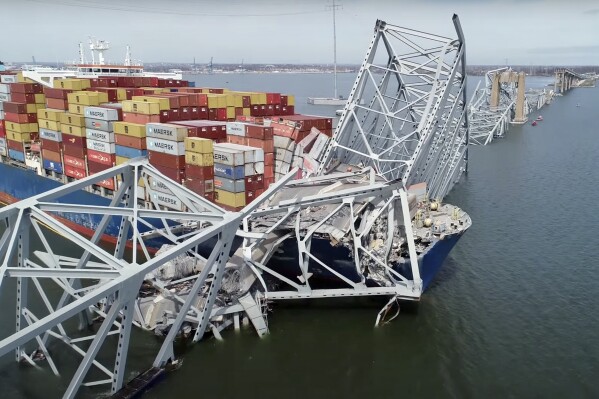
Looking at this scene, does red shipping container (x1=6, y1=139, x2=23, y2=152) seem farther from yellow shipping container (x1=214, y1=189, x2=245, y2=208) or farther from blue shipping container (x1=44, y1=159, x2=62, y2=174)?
yellow shipping container (x1=214, y1=189, x2=245, y2=208)

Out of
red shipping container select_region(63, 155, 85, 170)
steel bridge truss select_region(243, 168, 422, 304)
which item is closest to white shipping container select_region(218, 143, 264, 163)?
steel bridge truss select_region(243, 168, 422, 304)

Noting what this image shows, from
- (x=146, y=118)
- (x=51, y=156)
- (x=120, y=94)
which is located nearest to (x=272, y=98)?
(x=146, y=118)

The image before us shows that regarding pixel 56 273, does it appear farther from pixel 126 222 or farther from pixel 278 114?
pixel 278 114

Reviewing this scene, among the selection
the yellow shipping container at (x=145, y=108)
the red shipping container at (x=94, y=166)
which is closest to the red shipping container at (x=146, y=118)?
the yellow shipping container at (x=145, y=108)

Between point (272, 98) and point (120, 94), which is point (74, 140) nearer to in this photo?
point (120, 94)

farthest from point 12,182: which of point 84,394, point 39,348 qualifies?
point 84,394

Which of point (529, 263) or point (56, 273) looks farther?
point (529, 263)
